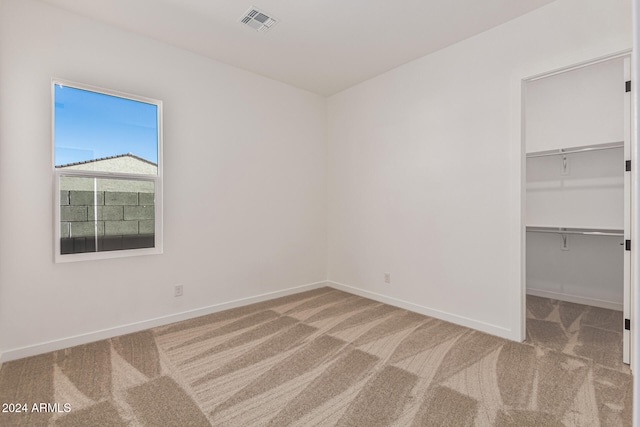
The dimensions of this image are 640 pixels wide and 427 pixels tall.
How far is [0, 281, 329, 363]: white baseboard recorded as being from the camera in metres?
2.43

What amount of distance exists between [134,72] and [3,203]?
5.11 ft

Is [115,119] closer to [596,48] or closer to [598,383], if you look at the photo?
[596,48]

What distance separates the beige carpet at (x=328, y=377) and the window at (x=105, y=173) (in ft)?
2.99

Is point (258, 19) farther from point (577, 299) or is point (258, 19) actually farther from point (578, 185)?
point (577, 299)

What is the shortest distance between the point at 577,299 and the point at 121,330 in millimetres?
5147

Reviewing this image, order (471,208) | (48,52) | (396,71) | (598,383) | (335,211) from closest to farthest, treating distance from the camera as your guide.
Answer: (598,383)
(48,52)
(471,208)
(396,71)
(335,211)

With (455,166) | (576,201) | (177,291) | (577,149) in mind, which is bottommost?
(177,291)

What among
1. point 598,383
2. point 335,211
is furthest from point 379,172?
point 598,383

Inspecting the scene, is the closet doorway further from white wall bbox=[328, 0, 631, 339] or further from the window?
the window

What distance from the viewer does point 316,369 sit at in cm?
229

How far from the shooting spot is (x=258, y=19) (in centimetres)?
275

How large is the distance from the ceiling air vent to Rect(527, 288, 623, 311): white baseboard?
15.1 ft

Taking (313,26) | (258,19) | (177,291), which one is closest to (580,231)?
(313,26)

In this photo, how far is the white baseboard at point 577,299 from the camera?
3.55 meters
